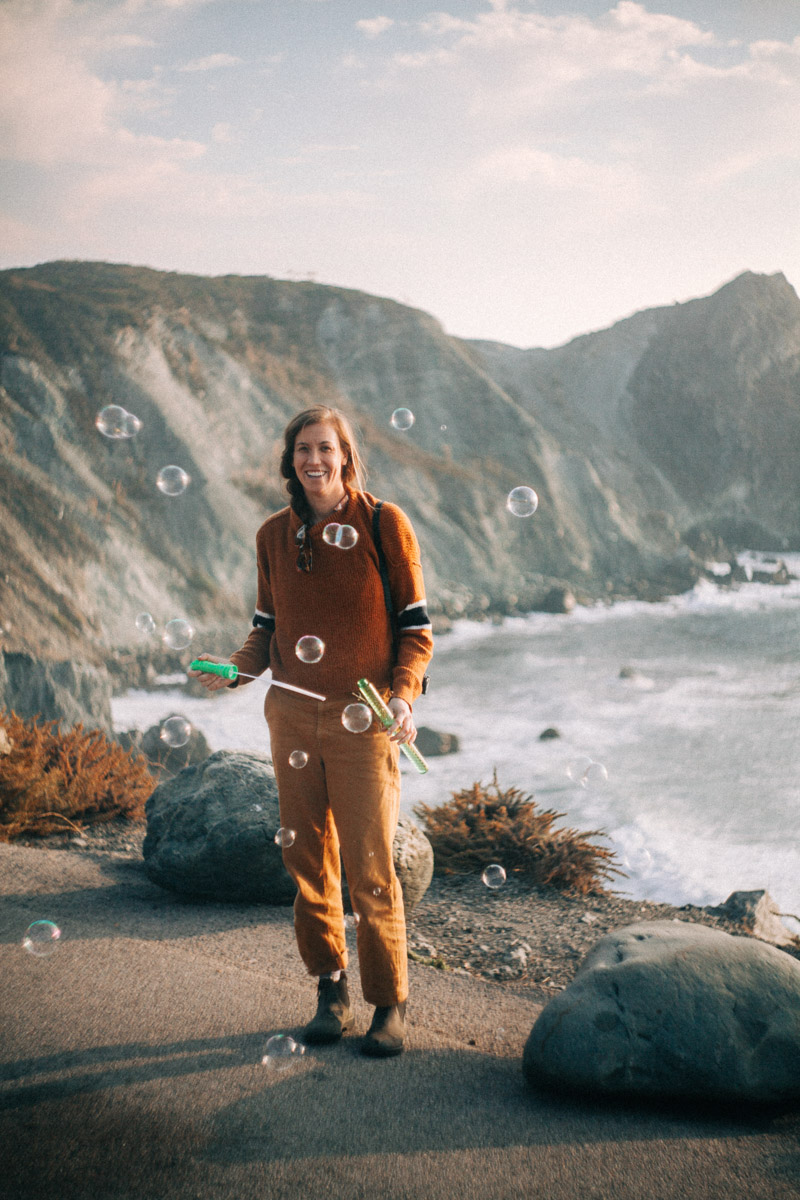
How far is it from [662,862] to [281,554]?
32.1 feet

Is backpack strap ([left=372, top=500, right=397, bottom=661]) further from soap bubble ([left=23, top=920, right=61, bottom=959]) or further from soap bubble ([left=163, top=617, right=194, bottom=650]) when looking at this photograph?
soap bubble ([left=23, top=920, right=61, bottom=959])

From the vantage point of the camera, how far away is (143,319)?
2719 centimetres

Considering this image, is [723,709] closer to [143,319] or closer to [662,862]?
[662,862]

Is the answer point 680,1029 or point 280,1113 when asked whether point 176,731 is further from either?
point 680,1029

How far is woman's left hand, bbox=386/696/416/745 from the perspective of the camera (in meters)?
3.05

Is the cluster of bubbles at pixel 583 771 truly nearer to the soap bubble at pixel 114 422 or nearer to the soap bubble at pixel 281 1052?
the soap bubble at pixel 281 1052

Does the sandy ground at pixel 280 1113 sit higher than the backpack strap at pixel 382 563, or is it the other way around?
the backpack strap at pixel 382 563

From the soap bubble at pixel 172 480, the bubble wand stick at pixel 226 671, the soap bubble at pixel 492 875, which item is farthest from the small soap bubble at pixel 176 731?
the soap bubble at pixel 492 875

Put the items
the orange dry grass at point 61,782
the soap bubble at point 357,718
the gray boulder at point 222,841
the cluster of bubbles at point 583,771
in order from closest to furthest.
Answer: the soap bubble at point 357,718, the gray boulder at point 222,841, the orange dry grass at point 61,782, the cluster of bubbles at point 583,771

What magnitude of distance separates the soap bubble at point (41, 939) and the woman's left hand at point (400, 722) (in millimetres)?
2404

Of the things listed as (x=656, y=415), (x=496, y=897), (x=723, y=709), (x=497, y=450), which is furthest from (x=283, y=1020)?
(x=656, y=415)

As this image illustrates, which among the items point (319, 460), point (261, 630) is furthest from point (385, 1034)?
point (319, 460)

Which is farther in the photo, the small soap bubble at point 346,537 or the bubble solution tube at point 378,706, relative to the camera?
the small soap bubble at point 346,537

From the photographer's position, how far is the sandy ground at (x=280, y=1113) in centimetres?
267
